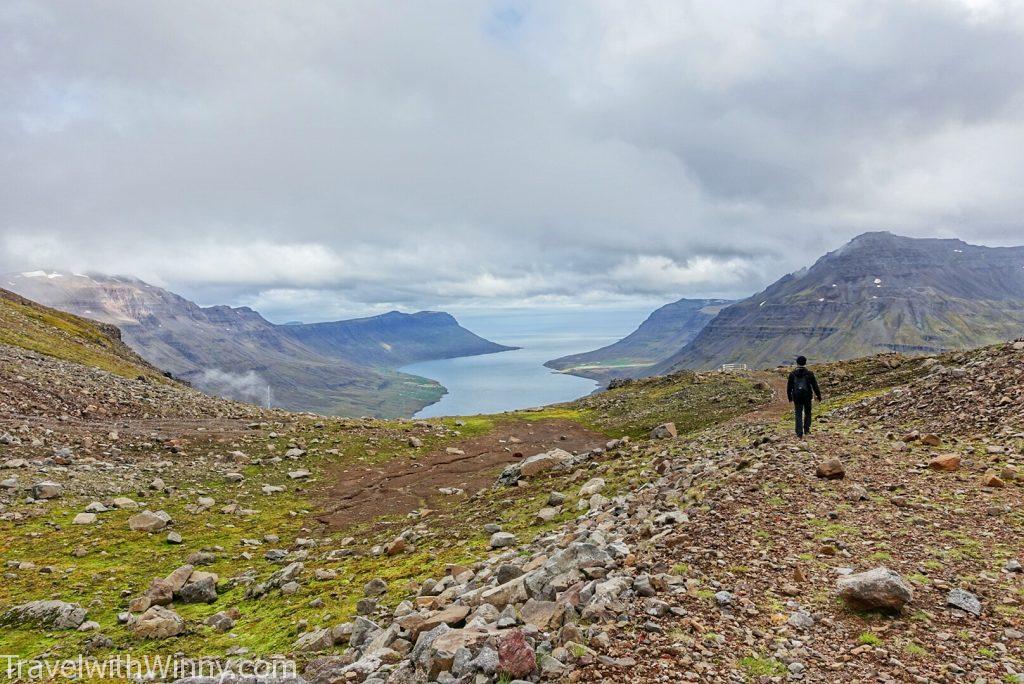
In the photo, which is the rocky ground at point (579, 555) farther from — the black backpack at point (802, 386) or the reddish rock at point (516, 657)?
the black backpack at point (802, 386)

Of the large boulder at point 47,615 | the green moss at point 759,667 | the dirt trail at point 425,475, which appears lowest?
the dirt trail at point 425,475

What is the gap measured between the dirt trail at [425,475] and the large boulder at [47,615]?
35.0 ft

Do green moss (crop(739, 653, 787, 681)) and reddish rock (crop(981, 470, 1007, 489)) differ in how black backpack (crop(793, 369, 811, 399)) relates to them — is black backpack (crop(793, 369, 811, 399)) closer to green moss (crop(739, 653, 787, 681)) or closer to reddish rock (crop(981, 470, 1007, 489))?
reddish rock (crop(981, 470, 1007, 489))

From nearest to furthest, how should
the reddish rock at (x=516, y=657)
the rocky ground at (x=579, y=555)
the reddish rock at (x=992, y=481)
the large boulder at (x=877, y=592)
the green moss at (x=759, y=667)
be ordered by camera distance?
the green moss at (x=759, y=667), the reddish rock at (x=516, y=657), the rocky ground at (x=579, y=555), the large boulder at (x=877, y=592), the reddish rock at (x=992, y=481)

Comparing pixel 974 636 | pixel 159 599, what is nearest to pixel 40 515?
pixel 159 599

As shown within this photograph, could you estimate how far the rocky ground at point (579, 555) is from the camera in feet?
25.2

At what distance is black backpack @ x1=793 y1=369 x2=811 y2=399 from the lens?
2119 centimetres

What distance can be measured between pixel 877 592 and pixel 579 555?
5104 millimetres

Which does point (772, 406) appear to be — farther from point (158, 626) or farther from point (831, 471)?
point (158, 626)

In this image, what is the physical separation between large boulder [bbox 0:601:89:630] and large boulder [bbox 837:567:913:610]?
56.5 ft

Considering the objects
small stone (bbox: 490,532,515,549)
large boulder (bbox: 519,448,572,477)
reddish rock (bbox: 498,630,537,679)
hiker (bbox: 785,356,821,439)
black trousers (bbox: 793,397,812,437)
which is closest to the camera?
reddish rock (bbox: 498,630,537,679)

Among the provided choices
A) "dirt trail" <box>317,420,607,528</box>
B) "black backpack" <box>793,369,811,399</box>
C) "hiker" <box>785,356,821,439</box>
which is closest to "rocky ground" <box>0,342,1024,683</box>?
"dirt trail" <box>317,420,607,528</box>

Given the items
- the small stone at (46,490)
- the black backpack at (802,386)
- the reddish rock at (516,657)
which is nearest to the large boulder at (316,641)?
the reddish rock at (516,657)

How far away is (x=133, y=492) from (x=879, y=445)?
3149 cm
